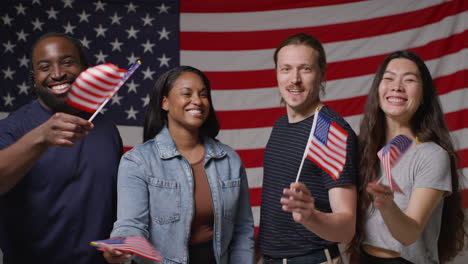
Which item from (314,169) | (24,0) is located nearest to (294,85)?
(314,169)

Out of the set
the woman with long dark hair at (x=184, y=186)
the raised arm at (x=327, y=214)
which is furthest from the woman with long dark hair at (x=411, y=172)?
the woman with long dark hair at (x=184, y=186)

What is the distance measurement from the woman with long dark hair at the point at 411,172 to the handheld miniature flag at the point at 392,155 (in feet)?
0.22

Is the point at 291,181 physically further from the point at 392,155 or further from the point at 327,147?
the point at 392,155

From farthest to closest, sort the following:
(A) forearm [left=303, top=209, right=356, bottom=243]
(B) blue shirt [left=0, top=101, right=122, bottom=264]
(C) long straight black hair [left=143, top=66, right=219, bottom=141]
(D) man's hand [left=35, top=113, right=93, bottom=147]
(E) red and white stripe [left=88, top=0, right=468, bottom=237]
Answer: (E) red and white stripe [left=88, top=0, right=468, bottom=237], (C) long straight black hair [left=143, top=66, right=219, bottom=141], (B) blue shirt [left=0, top=101, right=122, bottom=264], (A) forearm [left=303, top=209, right=356, bottom=243], (D) man's hand [left=35, top=113, right=93, bottom=147]

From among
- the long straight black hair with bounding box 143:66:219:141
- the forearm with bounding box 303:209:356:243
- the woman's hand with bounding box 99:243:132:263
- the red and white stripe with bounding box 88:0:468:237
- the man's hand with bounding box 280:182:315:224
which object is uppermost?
the red and white stripe with bounding box 88:0:468:237

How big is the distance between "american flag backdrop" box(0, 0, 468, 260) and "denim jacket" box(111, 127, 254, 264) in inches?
74.1

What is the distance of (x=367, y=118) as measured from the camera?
2127 millimetres

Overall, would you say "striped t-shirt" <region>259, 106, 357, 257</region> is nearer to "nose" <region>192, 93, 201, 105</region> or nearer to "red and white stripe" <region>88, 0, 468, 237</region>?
"nose" <region>192, 93, 201, 105</region>

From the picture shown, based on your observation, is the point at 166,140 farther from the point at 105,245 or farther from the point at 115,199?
the point at 105,245

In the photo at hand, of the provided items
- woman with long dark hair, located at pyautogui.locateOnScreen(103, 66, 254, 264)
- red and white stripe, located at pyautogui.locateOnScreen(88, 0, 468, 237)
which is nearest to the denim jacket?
woman with long dark hair, located at pyautogui.locateOnScreen(103, 66, 254, 264)

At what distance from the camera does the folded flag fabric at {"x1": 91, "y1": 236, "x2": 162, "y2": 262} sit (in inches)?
61.2

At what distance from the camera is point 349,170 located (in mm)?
1884

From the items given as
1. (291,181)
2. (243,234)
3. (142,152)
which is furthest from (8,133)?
(291,181)

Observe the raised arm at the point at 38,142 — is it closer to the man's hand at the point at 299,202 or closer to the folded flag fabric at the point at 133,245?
the folded flag fabric at the point at 133,245
